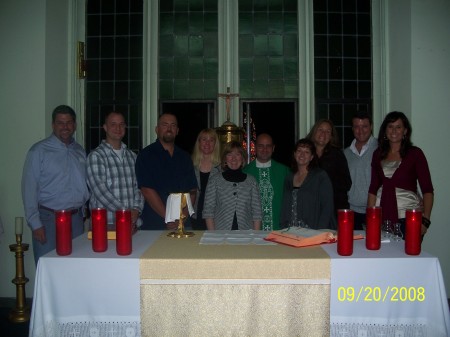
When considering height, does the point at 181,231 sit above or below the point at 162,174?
below

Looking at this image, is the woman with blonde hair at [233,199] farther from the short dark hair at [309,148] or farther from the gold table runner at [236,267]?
the gold table runner at [236,267]

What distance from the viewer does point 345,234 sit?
212 cm

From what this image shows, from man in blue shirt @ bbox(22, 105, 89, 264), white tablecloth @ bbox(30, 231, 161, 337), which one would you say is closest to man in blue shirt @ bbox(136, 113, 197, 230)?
man in blue shirt @ bbox(22, 105, 89, 264)

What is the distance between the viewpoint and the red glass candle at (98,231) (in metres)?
2.21

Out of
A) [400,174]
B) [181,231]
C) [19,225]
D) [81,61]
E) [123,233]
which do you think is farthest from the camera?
[81,61]

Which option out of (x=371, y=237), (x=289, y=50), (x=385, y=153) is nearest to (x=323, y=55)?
(x=289, y=50)

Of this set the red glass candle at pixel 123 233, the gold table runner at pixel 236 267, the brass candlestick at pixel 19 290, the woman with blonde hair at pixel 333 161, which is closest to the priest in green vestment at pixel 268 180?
the woman with blonde hair at pixel 333 161

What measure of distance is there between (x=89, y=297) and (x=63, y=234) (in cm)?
32

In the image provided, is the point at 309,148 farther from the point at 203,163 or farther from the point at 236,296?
the point at 236,296

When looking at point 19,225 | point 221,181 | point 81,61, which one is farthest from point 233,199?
point 81,61

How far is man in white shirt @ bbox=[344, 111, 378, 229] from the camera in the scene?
12.2 feet

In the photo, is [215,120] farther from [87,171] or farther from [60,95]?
[87,171]

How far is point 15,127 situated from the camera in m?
4.21
